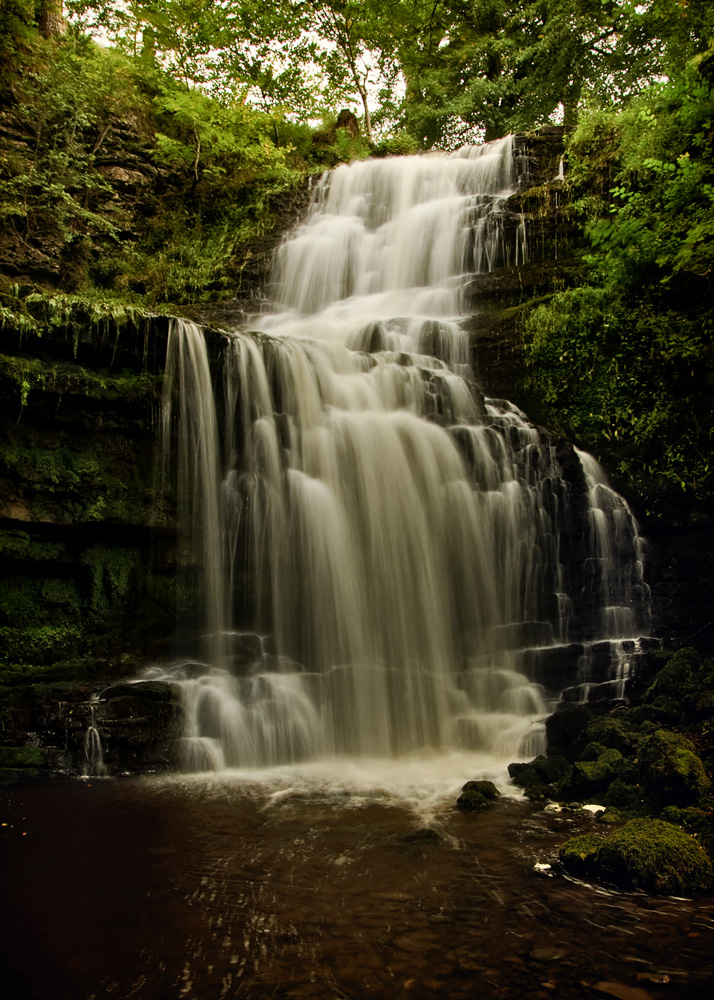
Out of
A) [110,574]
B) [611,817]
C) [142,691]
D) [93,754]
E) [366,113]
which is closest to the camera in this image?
[611,817]

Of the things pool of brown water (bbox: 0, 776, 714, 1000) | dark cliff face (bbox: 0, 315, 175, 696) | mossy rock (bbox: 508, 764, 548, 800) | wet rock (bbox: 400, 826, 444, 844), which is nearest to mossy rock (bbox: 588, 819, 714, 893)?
pool of brown water (bbox: 0, 776, 714, 1000)

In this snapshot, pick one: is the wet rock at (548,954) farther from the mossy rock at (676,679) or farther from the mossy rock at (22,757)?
the mossy rock at (22,757)

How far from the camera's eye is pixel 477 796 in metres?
5.77

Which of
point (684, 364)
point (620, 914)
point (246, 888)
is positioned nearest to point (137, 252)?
point (684, 364)

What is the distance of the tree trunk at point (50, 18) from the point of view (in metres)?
14.7

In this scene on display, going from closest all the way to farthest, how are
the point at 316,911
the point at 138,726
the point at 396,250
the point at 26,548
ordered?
the point at 316,911
the point at 138,726
the point at 26,548
the point at 396,250

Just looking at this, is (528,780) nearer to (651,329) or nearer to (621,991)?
(621,991)

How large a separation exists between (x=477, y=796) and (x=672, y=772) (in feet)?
5.57

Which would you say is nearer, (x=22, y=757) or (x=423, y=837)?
(x=423, y=837)

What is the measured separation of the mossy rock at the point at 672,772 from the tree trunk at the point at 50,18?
18.5 m

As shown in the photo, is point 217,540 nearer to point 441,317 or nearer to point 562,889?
point 562,889

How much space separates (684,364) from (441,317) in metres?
4.96

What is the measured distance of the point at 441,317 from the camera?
505 inches

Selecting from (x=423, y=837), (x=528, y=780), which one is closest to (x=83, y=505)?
(x=423, y=837)
